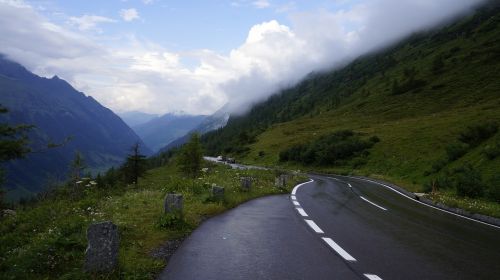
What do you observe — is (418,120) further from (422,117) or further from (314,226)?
(314,226)

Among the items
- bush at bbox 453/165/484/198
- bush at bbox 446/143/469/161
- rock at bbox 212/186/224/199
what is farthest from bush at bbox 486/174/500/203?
bush at bbox 446/143/469/161

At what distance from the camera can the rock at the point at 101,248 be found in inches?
250

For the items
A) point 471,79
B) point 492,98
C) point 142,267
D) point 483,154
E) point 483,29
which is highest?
point 483,29

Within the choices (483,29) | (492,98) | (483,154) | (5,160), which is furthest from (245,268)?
(483,29)

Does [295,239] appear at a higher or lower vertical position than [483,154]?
lower

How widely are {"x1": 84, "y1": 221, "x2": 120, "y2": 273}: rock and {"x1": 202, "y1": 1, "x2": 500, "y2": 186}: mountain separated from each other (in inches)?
964

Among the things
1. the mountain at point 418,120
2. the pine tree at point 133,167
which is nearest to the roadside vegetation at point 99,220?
the mountain at point 418,120

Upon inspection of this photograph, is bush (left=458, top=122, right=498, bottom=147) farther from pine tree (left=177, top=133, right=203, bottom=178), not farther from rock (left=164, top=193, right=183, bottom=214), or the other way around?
rock (left=164, top=193, right=183, bottom=214)

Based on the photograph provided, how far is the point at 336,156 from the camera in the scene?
210 ft

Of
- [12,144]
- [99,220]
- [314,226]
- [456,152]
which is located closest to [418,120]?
[456,152]

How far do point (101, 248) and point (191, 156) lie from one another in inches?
1755

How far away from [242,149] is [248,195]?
8597 cm

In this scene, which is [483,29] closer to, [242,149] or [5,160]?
[242,149]

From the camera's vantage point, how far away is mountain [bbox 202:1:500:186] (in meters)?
38.0
